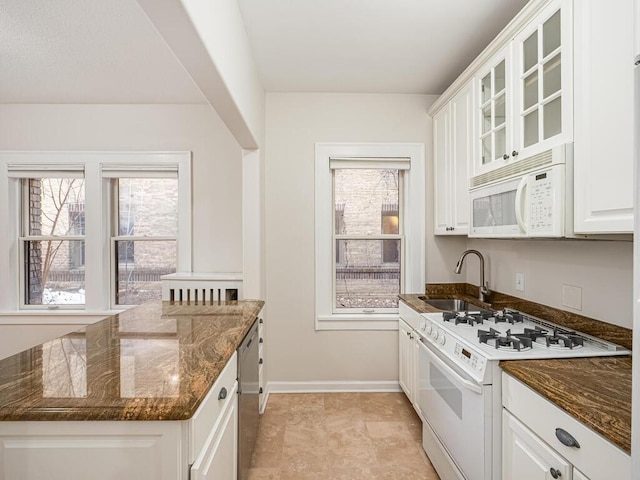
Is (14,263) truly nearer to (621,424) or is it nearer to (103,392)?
(103,392)

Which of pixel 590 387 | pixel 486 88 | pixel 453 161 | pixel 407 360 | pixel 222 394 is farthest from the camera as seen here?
pixel 407 360

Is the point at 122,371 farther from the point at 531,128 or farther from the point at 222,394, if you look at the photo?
the point at 531,128

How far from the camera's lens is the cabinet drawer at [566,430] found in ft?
3.07

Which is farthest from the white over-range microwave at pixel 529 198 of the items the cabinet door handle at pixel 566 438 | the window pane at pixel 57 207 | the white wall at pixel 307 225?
the window pane at pixel 57 207

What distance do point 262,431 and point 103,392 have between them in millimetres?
1699

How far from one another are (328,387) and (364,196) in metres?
1.72

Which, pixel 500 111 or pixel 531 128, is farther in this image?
pixel 500 111

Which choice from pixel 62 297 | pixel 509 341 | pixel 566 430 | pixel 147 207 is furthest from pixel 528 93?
pixel 62 297

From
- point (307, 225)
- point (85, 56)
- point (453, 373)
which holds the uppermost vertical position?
point (85, 56)

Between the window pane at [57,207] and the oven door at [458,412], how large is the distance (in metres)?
3.21

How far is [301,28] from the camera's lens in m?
2.20

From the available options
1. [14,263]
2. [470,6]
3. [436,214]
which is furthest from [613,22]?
[14,263]

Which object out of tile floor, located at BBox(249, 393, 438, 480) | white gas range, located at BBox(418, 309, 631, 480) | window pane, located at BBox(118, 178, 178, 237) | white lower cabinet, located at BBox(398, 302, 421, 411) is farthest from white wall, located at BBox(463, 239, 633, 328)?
window pane, located at BBox(118, 178, 178, 237)

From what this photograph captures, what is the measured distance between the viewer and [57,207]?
3.33 metres
